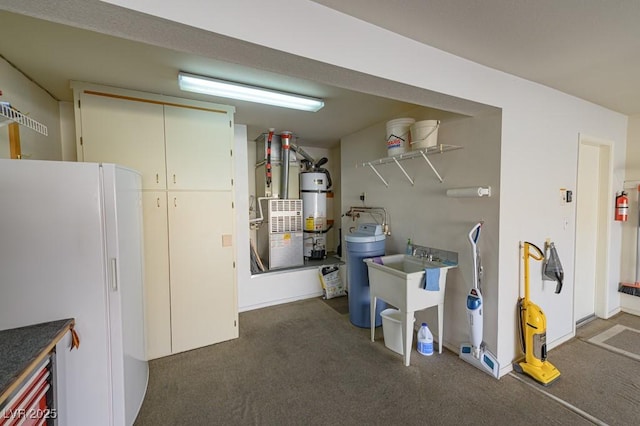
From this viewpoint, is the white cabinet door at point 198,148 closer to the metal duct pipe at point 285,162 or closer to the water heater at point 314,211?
the metal duct pipe at point 285,162

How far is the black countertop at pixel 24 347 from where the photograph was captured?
92cm

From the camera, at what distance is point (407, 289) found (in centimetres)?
219

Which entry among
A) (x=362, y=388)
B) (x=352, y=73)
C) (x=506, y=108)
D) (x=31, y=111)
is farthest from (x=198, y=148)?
(x=506, y=108)

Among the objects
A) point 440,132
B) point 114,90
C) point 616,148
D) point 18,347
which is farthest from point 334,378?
point 616,148

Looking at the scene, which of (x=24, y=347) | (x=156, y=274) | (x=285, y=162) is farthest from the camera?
(x=285, y=162)

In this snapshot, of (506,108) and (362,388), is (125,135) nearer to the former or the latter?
(362,388)

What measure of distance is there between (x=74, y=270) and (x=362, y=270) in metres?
2.41

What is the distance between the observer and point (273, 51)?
3.99ft

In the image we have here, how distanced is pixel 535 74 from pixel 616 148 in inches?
80.7

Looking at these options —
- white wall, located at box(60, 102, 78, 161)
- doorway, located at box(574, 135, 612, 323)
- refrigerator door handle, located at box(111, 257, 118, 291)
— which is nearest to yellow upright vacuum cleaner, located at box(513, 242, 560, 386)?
doorway, located at box(574, 135, 612, 323)

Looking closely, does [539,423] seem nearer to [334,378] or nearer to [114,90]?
[334,378]

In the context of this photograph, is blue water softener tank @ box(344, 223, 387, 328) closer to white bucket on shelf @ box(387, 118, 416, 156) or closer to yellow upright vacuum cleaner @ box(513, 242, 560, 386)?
white bucket on shelf @ box(387, 118, 416, 156)

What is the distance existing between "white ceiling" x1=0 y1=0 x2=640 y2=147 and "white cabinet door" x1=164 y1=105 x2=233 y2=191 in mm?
247

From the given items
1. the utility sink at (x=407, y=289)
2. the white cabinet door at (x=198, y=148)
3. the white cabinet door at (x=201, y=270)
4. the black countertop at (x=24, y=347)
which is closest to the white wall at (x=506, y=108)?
the utility sink at (x=407, y=289)
